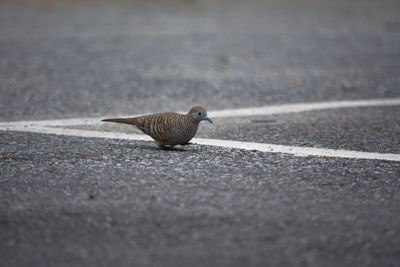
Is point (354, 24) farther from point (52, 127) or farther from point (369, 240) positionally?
point (369, 240)

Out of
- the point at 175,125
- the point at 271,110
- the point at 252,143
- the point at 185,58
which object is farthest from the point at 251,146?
the point at 185,58

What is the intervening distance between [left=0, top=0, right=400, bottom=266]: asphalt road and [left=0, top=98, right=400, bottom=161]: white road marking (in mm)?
205

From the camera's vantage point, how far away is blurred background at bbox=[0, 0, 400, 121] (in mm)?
8711

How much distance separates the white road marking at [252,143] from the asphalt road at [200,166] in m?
0.20

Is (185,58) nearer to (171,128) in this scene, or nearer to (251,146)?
(251,146)

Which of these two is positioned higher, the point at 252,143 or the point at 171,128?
the point at 171,128

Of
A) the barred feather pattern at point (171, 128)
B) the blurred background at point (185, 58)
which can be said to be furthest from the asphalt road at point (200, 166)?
the barred feather pattern at point (171, 128)

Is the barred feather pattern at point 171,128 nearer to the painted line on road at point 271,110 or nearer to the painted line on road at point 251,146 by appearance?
the painted line on road at point 251,146

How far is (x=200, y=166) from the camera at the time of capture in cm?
509

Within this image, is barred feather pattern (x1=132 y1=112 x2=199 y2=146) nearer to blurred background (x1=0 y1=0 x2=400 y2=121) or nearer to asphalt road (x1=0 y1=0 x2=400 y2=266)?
asphalt road (x1=0 y1=0 x2=400 y2=266)

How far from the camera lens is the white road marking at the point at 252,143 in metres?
5.60

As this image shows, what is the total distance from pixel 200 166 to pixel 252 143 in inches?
44.2

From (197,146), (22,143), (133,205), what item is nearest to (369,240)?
(133,205)

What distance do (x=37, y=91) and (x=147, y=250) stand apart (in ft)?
20.5
